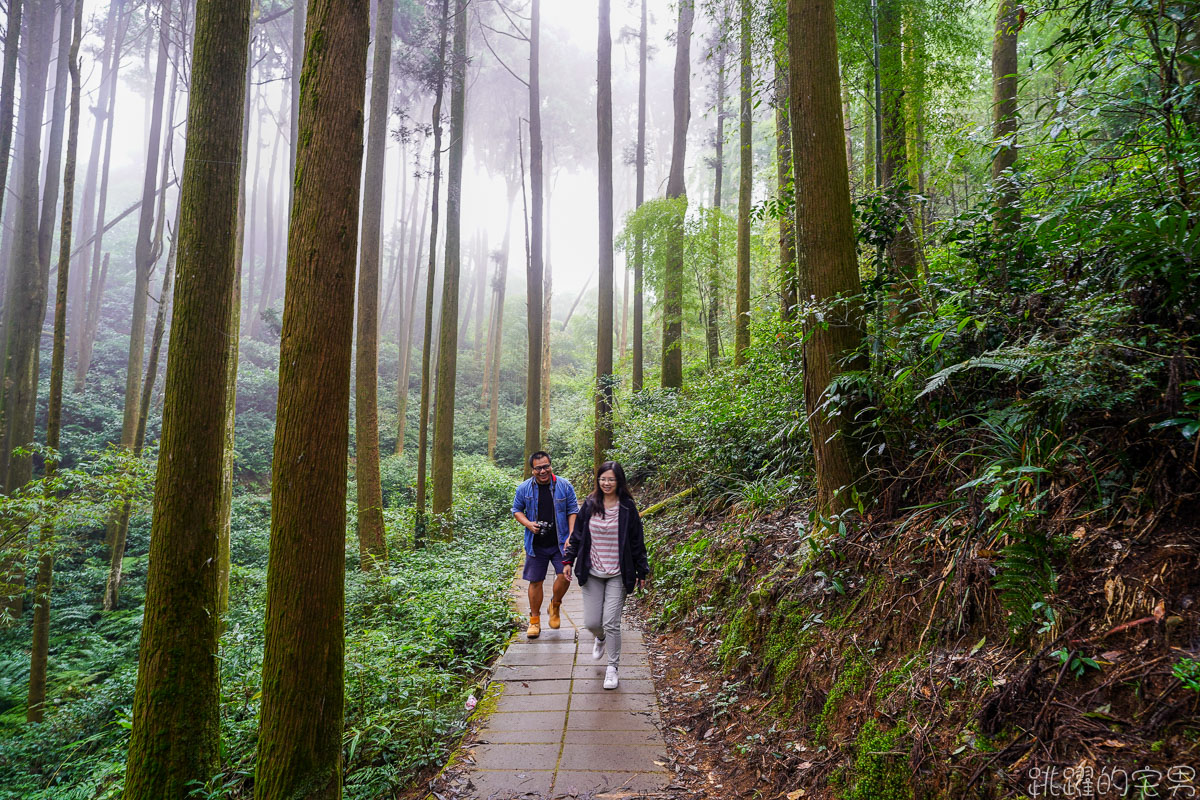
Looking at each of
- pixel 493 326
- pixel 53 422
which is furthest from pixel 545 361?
pixel 53 422

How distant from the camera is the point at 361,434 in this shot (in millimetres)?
9695

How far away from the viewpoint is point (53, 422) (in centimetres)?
772

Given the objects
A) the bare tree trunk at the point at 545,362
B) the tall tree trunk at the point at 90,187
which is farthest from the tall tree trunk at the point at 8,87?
the tall tree trunk at the point at 90,187

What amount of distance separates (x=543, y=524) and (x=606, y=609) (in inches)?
53.9

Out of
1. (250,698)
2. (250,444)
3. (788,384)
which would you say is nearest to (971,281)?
(788,384)

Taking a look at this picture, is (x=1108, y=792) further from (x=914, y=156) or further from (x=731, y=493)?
(x=914, y=156)

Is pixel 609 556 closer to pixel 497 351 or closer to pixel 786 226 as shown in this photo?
pixel 786 226

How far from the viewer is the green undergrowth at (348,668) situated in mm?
3846

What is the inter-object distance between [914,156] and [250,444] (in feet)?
Answer: 69.5

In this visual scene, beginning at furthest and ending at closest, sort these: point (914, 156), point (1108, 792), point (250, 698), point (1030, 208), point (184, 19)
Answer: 1. point (184, 19)
2. point (914, 156)
3. point (250, 698)
4. point (1030, 208)
5. point (1108, 792)

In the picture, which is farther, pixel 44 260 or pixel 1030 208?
pixel 44 260

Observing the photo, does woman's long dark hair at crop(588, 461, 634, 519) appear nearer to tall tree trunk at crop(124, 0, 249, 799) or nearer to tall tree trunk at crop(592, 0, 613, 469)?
tall tree trunk at crop(124, 0, 249, 799)

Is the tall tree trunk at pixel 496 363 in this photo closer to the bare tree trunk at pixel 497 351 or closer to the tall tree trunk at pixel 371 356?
the bare tree trunk at pixel 497 351

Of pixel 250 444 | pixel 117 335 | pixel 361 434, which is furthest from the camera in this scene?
pixel 117 335
